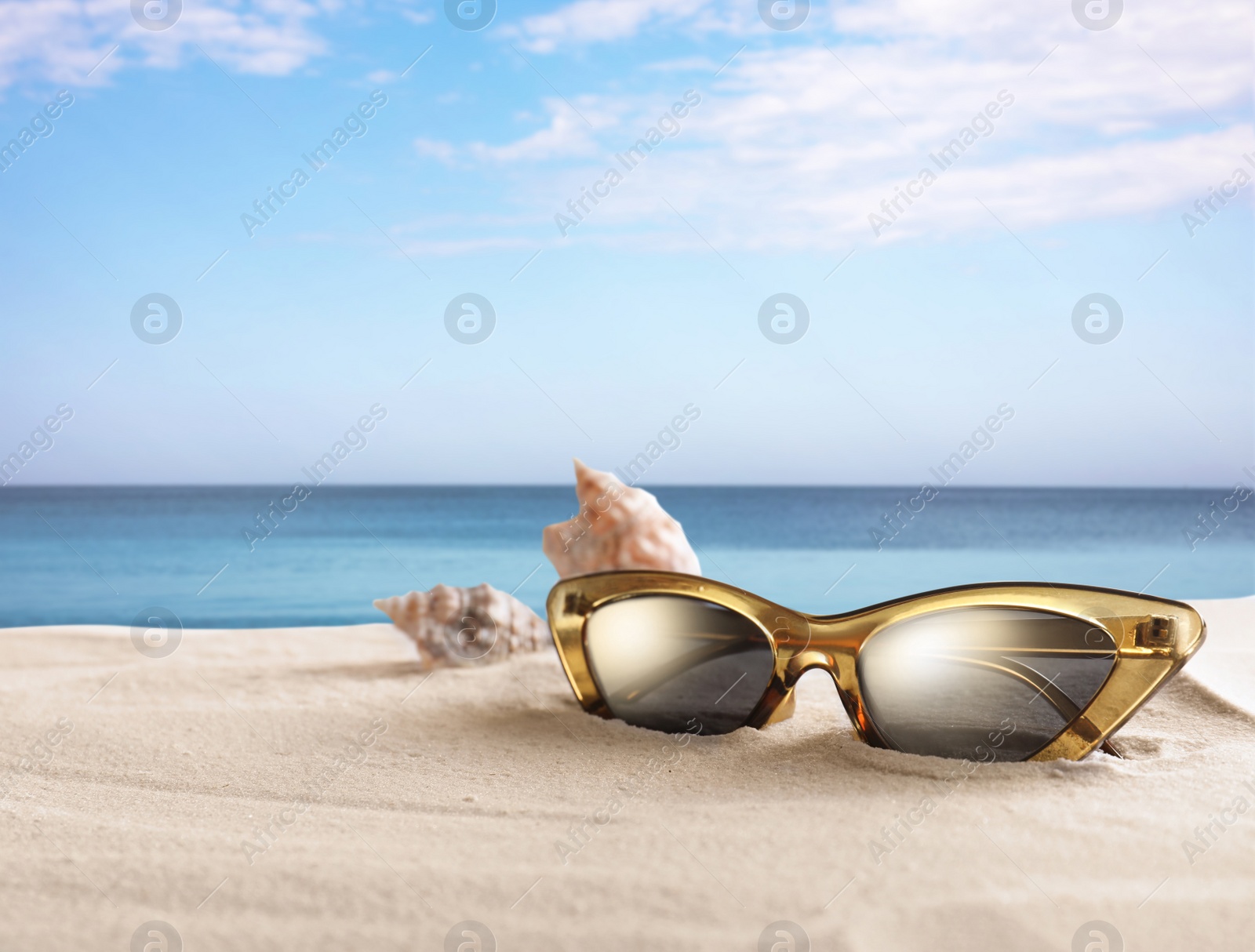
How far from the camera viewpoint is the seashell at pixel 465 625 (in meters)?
2.69

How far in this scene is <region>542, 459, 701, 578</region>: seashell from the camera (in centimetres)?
252

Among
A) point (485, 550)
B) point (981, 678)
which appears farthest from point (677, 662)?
point (485, 550)

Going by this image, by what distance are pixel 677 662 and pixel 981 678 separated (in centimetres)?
58

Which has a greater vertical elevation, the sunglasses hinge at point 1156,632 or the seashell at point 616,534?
the seashell at point 616,534

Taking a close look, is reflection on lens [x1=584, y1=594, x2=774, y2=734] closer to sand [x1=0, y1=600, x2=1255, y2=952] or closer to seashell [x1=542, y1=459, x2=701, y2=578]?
sand [x1=0, y1=600, x2=1255, y2=952]

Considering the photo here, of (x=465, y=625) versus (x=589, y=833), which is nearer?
(x=589, y=833)

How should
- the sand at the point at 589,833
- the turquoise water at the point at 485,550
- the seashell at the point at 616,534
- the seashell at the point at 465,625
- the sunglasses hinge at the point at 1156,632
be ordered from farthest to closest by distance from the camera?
the turquoise water at the point at 485,550
the seashell at the point at 465,625
the seashell at the point at 616,534
the sunglasses hinge at the point at 1156,632
the sand at the point at 589,833

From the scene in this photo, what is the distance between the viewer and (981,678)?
1.51m

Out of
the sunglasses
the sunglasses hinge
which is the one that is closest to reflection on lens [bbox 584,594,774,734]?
the sunglasses

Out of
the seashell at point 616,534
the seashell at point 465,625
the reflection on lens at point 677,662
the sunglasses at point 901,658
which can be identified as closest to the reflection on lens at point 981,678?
the sunglasses at point 901,658

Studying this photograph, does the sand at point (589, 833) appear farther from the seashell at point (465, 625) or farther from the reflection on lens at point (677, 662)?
the seashell at point (465, 625)

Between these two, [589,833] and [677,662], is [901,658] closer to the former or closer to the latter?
[677,662]

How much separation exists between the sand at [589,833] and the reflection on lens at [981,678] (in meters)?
0.08

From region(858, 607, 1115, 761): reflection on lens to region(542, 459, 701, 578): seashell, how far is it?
1.00 meters
